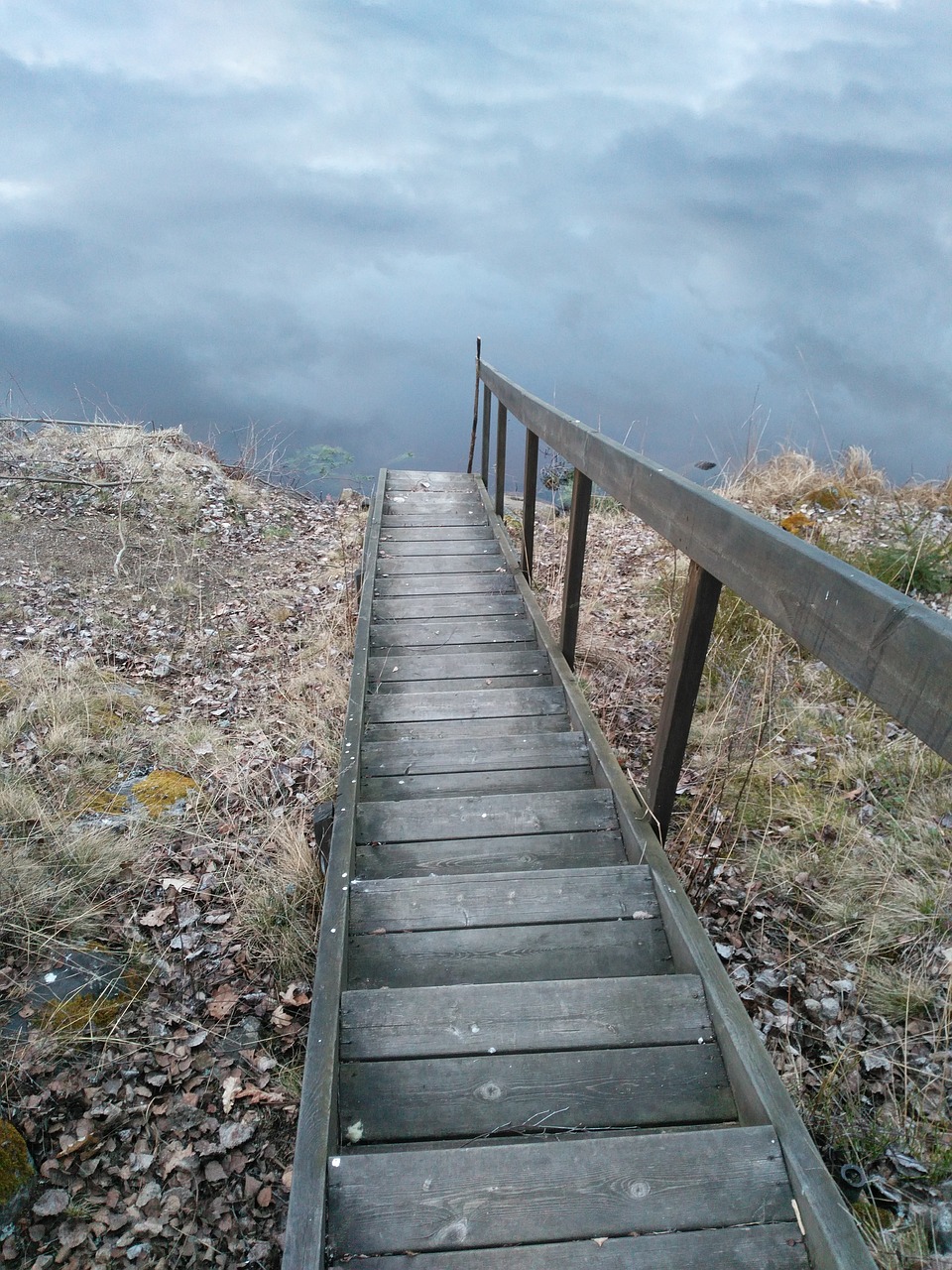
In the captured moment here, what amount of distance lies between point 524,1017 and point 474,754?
1.54 meters

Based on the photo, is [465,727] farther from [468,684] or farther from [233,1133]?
[233,1133]

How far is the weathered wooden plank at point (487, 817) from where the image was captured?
9.62 ft

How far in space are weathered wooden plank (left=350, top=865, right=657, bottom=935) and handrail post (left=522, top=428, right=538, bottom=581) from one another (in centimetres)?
309

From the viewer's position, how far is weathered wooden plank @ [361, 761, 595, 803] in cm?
329

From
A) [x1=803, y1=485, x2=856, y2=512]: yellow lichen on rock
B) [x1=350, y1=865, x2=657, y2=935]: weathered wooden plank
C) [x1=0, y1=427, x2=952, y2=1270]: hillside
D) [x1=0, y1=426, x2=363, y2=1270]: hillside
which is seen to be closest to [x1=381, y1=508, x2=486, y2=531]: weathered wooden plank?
[x1=0, y1=426, x2=363, y2=1270]: hillside

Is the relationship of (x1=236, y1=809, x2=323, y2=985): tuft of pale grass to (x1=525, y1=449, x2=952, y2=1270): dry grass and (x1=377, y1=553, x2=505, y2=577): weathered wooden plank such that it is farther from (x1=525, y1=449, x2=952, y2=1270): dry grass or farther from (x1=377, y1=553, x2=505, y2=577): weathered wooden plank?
(x1=377, y1=553, x2=505, y2=577): weathered wooden plank

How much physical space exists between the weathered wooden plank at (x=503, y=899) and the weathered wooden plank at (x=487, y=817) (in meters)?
0.35

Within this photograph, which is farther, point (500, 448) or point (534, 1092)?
point (500, 448)

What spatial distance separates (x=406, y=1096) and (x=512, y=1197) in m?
0.40

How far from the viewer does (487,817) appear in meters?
3.00

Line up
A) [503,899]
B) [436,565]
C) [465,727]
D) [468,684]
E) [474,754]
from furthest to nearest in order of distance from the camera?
[436,565] → [468,684] → [465,727] → [474,754] → [503,899]

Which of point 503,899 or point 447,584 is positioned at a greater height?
point 503,899

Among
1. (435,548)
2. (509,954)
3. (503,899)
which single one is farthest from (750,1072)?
(435,548)

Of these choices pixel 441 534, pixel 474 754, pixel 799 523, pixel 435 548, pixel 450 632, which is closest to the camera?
pixel 474 754
